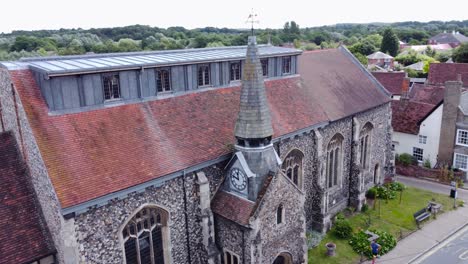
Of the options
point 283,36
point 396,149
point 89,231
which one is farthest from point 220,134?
point 283,36

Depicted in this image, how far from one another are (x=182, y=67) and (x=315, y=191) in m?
12.5

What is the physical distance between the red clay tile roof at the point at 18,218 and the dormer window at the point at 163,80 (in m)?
7.47

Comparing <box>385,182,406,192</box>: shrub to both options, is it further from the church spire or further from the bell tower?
the church spire

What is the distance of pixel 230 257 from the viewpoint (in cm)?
1881

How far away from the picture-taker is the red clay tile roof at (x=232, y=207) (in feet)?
57.5

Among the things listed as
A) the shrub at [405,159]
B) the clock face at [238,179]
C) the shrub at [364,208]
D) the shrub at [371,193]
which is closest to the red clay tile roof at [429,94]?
the shrub at [405,159]

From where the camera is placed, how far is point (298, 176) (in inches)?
966

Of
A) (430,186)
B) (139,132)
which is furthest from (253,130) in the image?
(430,186)

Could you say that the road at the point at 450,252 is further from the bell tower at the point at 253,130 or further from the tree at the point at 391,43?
the tree at the point at 391,43

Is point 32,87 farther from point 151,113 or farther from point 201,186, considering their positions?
point 201,186

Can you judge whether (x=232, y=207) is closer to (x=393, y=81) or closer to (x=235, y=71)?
(x=235, y=71)

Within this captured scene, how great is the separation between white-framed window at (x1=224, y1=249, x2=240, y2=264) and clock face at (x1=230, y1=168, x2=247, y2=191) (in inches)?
129

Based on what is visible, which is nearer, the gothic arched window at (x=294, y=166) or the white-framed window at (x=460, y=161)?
the gothic arched window at (x=294, y=166)

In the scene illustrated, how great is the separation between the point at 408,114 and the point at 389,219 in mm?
16415
